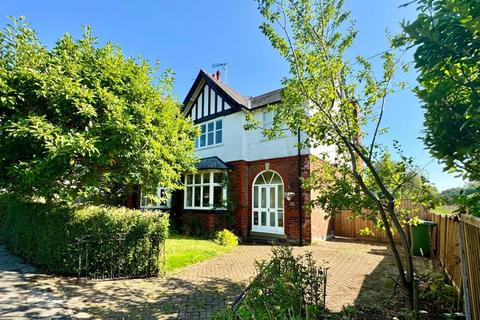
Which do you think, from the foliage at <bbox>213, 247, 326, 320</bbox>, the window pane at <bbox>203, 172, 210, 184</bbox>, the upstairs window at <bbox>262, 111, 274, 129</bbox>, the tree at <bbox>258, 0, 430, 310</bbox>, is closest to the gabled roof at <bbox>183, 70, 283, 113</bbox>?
the upstairs window at <bbox>262, 111, 274, 129</bbox>

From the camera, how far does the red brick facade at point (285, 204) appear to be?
40.8 feet

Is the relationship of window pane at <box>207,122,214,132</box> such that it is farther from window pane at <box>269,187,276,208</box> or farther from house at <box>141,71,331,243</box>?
window pane at <box>269,187,276,208</box>

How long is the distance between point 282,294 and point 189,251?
7.22 meters

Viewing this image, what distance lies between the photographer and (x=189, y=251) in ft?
33.7

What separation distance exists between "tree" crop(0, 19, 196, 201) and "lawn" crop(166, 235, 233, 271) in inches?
99.8

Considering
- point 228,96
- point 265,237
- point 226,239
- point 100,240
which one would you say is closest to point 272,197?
point 265,237

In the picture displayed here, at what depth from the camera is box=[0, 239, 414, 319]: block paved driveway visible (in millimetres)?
5039

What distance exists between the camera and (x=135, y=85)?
26.1ft

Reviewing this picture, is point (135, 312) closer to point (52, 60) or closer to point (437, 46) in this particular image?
point (437, 46)

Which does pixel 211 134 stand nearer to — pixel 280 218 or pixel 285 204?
pixel 285 204

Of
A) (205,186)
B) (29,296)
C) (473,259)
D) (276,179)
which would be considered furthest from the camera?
(205,186)

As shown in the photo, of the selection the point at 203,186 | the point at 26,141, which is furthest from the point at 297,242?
the point at 26,141

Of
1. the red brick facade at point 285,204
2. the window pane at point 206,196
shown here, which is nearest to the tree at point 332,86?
the red brick facade at point 285,204

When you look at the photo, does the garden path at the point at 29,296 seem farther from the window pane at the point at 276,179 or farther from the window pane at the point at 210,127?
the window pane at the point at 210,127
